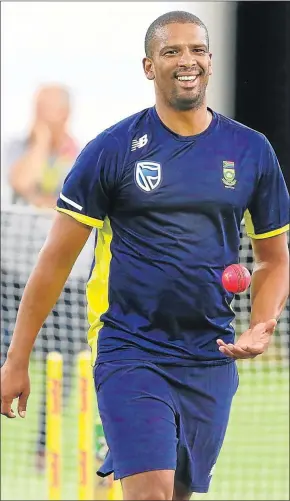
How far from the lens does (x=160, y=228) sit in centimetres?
469

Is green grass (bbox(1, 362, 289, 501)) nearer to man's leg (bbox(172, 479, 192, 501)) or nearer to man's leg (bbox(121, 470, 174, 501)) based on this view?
man's leg (bbox(172, 479, 192, 501))

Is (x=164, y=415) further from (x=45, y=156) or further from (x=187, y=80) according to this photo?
(x=45, y=156)

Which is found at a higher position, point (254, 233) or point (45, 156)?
point (254, 233)

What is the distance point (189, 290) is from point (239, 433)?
574 centimetres

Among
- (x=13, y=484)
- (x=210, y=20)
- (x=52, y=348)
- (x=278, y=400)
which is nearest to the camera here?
(x=13, y=484)

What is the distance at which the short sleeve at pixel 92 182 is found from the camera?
464cm

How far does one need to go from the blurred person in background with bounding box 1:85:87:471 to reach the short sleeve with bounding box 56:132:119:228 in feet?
15.8

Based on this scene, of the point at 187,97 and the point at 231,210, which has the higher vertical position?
the point at 187,97

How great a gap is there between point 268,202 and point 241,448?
5.24 m

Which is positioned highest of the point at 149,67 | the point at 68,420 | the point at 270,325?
the point at 149,67

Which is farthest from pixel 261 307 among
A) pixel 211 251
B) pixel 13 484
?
pixel 13 484

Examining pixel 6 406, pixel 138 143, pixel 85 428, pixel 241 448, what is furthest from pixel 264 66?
pixel 6 406

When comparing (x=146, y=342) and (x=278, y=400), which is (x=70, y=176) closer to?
(x=146, y=342)

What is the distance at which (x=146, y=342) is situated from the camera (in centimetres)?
471
